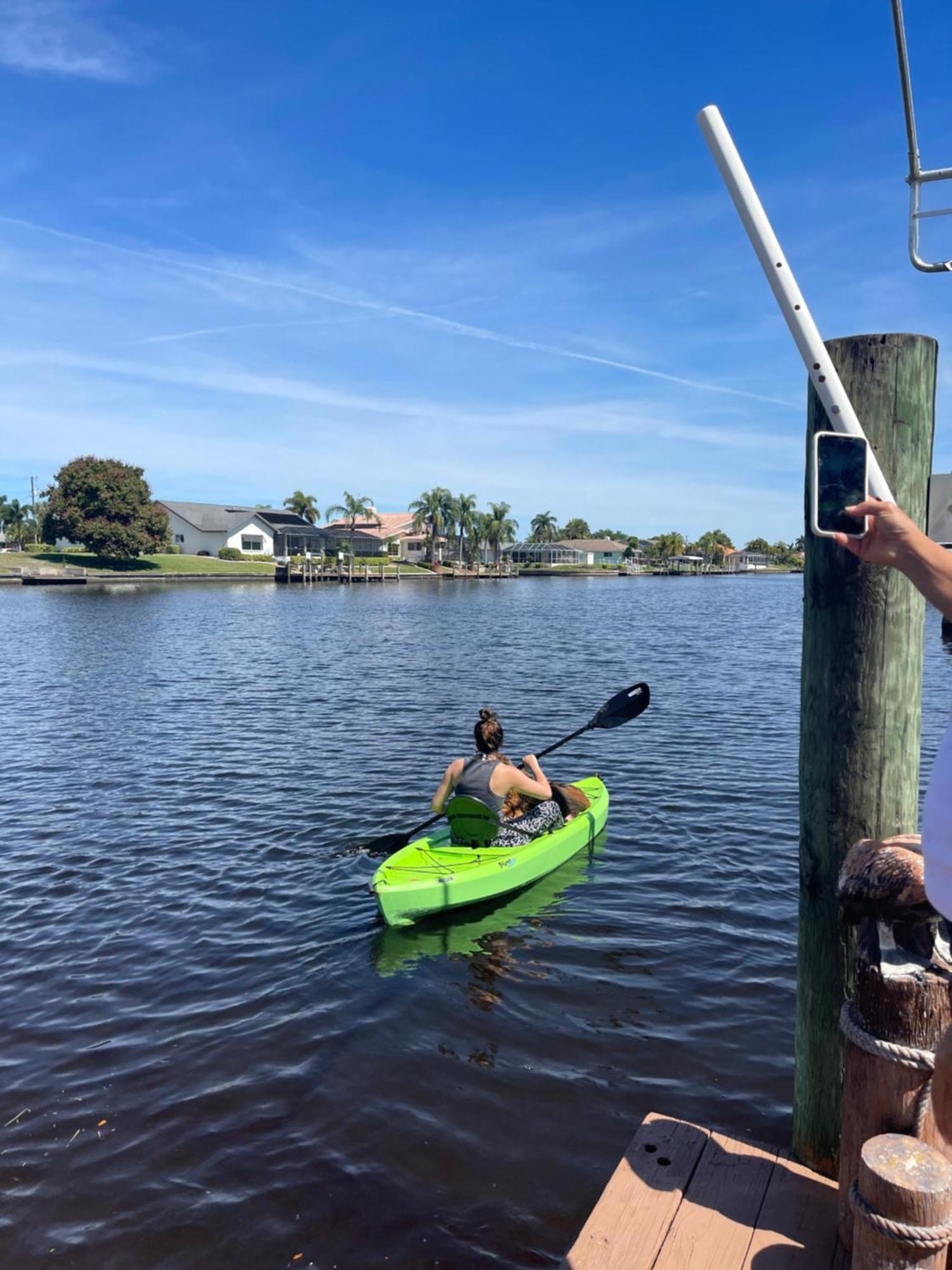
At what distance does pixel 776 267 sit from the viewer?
2.94 meters

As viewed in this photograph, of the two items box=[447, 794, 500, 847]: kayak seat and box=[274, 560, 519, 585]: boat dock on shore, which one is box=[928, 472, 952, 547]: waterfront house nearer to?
box=[447, 794, 500, 847]: kayak seat

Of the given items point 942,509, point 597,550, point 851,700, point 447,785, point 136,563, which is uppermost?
point 597,550

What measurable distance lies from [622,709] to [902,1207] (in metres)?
7.99

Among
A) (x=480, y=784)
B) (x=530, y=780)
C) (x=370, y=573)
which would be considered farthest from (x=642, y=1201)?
(x=370, y=573)

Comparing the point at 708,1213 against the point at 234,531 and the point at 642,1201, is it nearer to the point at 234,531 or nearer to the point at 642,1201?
the point at 642,1201

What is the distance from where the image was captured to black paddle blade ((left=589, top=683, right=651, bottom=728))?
1034cm

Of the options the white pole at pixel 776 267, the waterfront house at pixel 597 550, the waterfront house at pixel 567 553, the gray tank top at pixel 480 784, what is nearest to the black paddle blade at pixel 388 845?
the gray tank top at pixel 480 784

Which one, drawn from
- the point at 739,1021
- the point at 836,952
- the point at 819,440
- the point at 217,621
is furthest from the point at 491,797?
the point at 217,621

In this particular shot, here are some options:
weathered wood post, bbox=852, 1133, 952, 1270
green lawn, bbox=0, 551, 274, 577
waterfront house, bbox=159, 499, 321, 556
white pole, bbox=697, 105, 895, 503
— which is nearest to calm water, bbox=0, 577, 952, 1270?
weathered wood post, bbox=852, 1133, 952, 1270

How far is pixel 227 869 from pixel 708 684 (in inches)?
627

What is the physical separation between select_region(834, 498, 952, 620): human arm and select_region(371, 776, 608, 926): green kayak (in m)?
6.09

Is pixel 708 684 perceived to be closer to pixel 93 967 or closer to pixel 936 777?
pixel 93 967

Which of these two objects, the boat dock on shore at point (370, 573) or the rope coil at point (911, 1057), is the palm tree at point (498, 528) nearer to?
the boat dock on shore at point (370, 573)

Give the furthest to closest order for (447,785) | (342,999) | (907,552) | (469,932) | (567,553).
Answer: (567,553) → (447,785) → (469,932) → (342,999) → (907,552)
